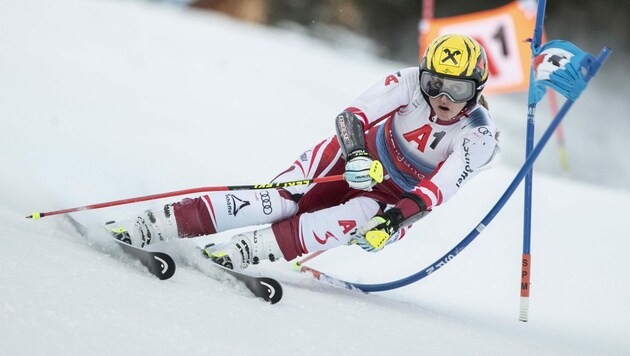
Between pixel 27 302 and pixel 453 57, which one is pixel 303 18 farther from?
pixel 27 302

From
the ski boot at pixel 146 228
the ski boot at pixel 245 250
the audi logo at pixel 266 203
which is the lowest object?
the ski boot at pixel 245 250

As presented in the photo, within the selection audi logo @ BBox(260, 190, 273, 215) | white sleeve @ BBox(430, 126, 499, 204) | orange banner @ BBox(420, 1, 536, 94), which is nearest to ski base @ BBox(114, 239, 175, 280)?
audi logo @ BBox(260, 190, 273, 215)

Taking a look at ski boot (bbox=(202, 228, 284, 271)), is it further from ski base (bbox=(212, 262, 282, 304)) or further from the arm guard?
the arm guard

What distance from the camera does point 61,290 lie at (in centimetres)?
259

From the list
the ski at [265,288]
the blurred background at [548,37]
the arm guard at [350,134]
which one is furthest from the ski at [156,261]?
the blurred background at [548,37]

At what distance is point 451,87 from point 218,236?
2.14m

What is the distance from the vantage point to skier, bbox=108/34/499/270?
11.9 ft

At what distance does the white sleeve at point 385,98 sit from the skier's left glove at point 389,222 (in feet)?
1.61

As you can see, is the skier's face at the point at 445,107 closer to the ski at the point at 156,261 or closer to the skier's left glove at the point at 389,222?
the skier's left glove at the point at 389,222

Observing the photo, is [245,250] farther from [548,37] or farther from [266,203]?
[548,37]

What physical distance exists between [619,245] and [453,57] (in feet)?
11.8

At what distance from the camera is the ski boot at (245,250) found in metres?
3.59

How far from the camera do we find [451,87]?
374 centimetres

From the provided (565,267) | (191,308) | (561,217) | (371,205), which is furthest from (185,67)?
(191,308)
